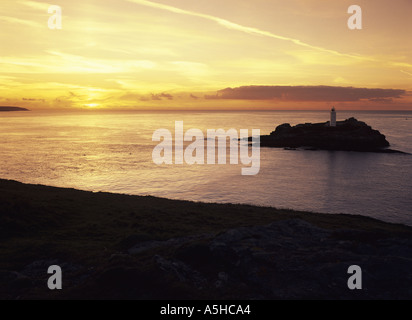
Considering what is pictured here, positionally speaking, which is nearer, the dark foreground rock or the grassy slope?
the grassy slope

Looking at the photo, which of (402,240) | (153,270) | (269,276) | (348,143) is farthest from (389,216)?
(348,143)

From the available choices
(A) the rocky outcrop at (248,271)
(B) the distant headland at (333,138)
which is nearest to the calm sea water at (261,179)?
(B) the distant headland at (333,138)

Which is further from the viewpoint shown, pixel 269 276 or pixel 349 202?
pixel 349 202

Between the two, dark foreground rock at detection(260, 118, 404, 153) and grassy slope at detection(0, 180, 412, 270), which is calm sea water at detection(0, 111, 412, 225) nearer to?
grassy slope at detection(0, 180, 412, 270)

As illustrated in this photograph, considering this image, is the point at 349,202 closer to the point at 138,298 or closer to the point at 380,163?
the point at 138,298

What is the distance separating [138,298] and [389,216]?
29.6m

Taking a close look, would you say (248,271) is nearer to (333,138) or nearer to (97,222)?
(97,222)

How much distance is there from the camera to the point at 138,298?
1035cm

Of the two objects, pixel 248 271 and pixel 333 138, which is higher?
pixel 333 138

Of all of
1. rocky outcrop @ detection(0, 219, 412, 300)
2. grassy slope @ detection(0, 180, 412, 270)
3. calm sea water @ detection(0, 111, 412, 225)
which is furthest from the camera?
calm sea water @ detection(0, 111, 412, 225)

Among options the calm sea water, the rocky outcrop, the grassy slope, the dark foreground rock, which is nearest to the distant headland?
the dark foreground rock

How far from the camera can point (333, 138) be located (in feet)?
315

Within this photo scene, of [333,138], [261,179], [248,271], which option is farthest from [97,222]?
[333,138]

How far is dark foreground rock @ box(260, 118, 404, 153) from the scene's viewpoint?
92.6 meters
